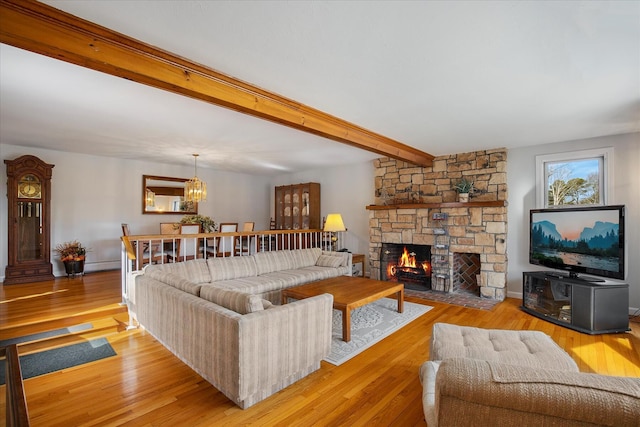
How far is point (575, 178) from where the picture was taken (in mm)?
4477

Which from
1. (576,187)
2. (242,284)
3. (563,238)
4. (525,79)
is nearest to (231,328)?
(242,284)

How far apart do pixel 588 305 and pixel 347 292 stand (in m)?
2.67

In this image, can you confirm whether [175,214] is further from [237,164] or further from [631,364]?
[631,364]

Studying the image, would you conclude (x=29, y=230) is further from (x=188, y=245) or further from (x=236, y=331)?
(x=236, y=331)

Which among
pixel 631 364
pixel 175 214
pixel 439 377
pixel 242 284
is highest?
pixel 175 214

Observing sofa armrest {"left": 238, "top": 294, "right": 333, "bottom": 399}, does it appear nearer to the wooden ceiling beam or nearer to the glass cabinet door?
the wooden ceiling beam

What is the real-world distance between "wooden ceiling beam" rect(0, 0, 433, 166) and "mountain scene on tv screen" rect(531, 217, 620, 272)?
3.53 m

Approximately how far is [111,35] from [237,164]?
5.12m

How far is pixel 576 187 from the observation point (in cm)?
446

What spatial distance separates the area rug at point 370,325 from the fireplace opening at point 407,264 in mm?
1186

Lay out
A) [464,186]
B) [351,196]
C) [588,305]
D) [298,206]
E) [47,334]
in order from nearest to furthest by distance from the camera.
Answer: [47,334]
[588,305]
[464,186]
[351,196]
[298,206]

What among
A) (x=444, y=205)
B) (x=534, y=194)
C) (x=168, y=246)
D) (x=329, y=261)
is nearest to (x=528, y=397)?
(x=329, y=261)

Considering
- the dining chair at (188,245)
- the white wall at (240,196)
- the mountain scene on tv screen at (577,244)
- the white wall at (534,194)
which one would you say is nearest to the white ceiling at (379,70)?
the white wall at (534,194)

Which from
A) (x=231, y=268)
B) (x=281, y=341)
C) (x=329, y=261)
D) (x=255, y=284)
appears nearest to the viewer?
(x=281, y=341)
